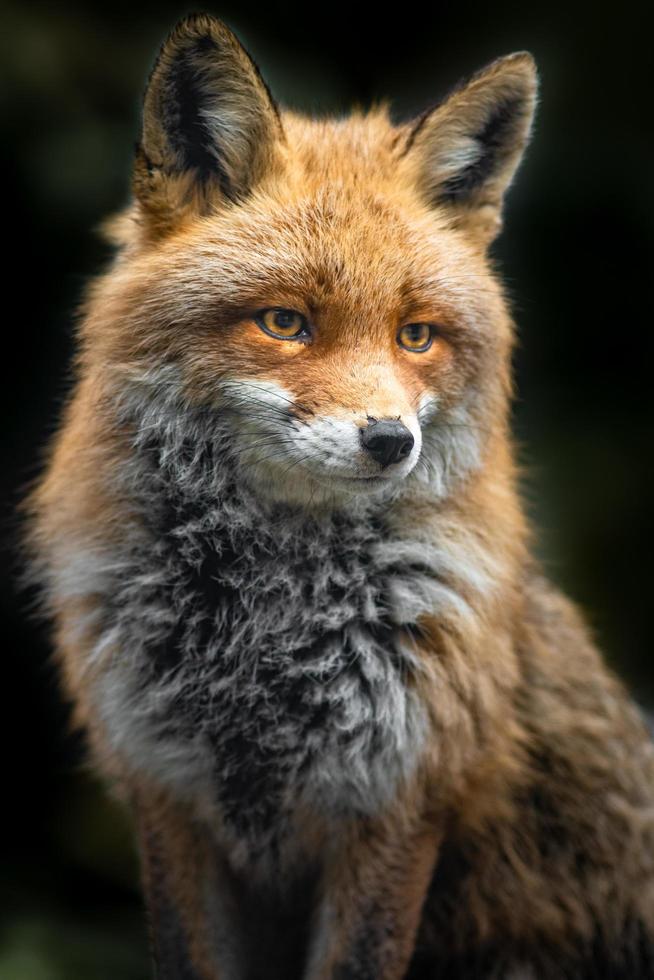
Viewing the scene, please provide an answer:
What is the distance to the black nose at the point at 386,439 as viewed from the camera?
2135mm

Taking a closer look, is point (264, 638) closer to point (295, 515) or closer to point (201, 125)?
point (295, 515)

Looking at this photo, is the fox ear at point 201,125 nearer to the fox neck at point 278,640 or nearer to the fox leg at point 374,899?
the fox neck at point 278,640

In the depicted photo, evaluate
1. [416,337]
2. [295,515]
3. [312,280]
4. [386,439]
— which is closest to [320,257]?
[312,280]

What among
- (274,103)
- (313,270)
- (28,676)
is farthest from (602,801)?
(28,676)

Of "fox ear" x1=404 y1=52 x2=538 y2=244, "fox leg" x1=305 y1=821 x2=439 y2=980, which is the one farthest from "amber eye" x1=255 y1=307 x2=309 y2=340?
"fox leg" x1=305 y1=821 x2=439 y2=980

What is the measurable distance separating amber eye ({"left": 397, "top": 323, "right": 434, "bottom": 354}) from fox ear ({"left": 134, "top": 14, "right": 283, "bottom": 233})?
50 centimetres

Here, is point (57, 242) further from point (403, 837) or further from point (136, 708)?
point (403, 837)

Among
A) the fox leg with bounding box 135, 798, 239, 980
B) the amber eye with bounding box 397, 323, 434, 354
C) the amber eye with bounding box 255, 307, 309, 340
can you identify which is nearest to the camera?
the amber eye with bounding box 255, 307, 309, 340

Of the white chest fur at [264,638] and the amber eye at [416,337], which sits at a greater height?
the amber eye at [416,337]

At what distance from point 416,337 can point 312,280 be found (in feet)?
0.99

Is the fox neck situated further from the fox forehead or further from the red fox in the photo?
the fox forehead

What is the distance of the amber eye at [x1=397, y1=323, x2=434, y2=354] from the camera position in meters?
2.36

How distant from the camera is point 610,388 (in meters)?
4.62

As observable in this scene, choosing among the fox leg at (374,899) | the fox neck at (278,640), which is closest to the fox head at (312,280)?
the fox neck at (278,640)
